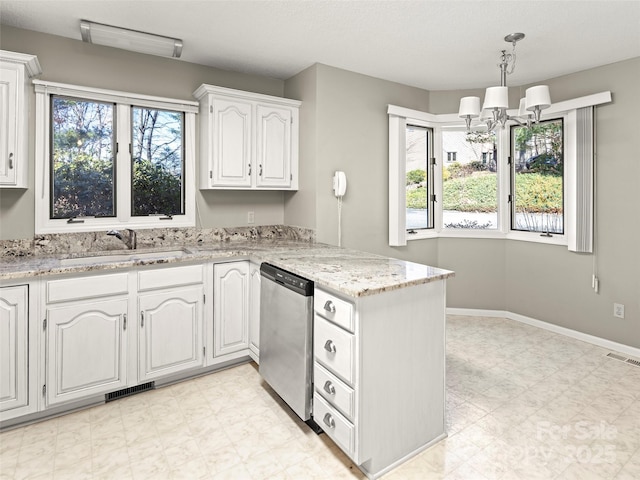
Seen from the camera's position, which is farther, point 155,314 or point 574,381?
point 574,381

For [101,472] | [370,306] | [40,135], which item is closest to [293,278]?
[370,306]

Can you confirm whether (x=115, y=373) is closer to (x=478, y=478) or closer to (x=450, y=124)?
(x=478, y=478)

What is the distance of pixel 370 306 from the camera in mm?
1757

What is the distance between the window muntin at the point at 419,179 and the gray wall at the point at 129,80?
144 centimetres

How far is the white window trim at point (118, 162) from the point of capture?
2676 millimetres

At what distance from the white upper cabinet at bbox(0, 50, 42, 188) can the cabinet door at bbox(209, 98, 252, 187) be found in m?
1.22

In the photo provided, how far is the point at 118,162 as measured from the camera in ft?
9.81

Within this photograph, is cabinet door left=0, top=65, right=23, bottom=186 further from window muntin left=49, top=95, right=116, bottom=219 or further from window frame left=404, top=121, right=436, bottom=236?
window frame left=404, top=121, right=436, bottom=236

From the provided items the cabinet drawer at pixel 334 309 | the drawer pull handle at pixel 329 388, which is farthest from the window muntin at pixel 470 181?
the drawer pull handle at pixel 329 388

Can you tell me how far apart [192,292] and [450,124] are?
3.23 meters

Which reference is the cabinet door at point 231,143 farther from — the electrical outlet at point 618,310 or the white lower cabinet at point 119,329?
the electrical outlet at point 618,310

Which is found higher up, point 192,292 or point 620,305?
point 192,292

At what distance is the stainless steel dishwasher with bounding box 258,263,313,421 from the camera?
2.10 metres

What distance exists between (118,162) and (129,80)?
663mm
